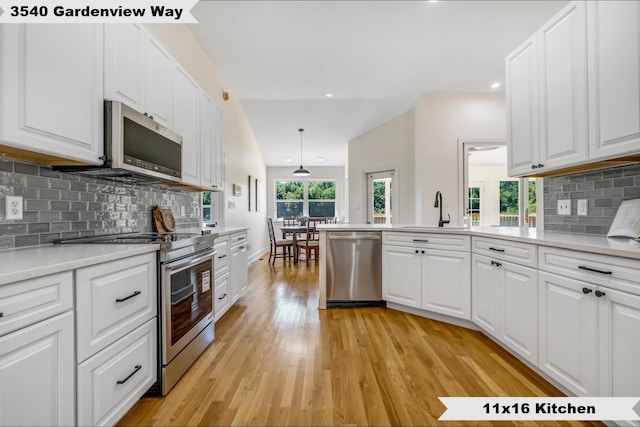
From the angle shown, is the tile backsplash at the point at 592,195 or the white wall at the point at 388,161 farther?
the white wall at the point at 388,161

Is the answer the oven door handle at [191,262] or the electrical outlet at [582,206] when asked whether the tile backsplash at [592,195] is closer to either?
the electrical outlet at [582,206]

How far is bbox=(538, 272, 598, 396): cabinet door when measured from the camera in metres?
1.37

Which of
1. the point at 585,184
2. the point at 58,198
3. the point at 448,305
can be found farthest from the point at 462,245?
the point at 58,198

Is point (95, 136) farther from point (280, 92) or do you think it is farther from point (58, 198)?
point (280, 92)

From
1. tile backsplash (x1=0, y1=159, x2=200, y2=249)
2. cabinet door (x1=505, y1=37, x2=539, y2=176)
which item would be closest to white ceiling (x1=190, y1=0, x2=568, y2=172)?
cabinet door (x1=505, y1=37, x2=539, y2=176)

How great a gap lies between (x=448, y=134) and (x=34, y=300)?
4727mm

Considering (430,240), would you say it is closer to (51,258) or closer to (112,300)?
(112,300)

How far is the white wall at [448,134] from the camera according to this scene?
432 centimetres

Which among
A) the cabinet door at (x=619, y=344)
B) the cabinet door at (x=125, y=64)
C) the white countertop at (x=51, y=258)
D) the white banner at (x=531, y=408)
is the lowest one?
the white banner at (x=531, y=408)

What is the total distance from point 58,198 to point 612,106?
10.0 feet

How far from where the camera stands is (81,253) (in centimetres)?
125

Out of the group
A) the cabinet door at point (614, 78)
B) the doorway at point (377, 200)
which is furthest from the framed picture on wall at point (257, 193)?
the cabinet door at point (614, 78)

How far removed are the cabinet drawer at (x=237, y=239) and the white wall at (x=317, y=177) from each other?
548cm

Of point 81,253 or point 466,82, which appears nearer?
point 81,253
